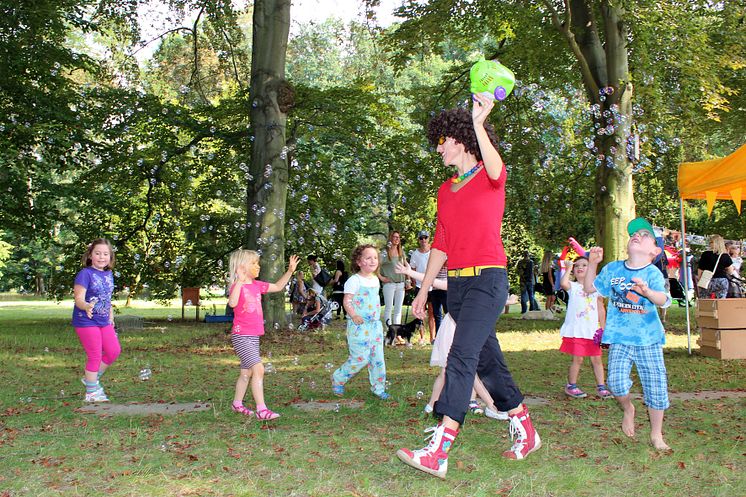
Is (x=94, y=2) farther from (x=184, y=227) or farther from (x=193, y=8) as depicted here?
(x=184, y=227)

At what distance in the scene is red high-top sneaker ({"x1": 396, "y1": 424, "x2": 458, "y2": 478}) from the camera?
15.6ft

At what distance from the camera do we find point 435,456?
479cm

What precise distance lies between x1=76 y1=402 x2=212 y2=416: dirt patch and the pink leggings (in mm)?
487

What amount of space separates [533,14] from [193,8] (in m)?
8.56

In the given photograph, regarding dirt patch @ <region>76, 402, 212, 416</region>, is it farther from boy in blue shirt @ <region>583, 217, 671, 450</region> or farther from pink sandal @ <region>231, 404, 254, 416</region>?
boy in blue shirt @ <region>583, 217, 671, 450</region>

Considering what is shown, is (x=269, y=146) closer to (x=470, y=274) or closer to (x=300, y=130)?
(x=300, y=130)

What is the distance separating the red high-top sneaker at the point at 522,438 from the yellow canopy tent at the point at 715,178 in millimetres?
6894

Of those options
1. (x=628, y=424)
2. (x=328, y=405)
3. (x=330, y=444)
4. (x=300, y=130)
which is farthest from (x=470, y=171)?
(x=300, y=130)

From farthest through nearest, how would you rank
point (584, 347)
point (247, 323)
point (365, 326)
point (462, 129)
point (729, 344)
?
point (729, 344), point (584, 347), point (365, 326), point (247, 323), point (462, 129)

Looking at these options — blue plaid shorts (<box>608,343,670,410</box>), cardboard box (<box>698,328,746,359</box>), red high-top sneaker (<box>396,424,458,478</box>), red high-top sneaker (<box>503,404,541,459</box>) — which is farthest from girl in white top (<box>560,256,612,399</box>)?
cardboard box (<box>698,328,746,359</box>)

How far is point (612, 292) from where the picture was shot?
243 inches

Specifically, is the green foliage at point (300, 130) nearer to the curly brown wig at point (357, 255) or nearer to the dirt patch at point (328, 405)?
the curly brown wig at point (357, 255)

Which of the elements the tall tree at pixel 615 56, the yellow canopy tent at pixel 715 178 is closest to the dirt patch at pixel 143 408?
the yellow canopy tent at pixel 715 178

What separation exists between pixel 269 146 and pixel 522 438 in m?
11.2
